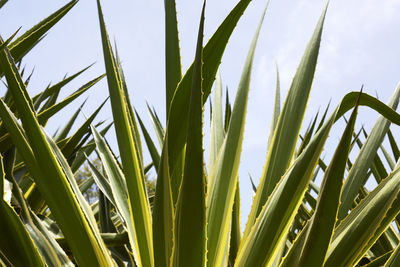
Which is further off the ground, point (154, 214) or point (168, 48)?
point (168, 48)

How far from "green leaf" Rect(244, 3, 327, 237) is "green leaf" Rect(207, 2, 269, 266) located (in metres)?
0.06

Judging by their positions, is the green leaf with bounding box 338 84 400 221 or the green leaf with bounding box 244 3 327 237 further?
the green leaf with bounding box 338 84 400 221

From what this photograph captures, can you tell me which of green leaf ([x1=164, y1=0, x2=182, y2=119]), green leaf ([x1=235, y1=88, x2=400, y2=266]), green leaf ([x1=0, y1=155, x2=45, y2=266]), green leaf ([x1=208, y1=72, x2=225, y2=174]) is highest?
green leaf ([x1=164, y1=0, x2=182, y2=119])

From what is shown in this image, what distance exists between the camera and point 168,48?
0.86m

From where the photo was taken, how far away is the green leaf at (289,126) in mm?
863

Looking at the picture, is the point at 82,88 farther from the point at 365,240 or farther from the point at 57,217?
the point at 365,240

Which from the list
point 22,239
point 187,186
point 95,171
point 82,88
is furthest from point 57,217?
point 82,88

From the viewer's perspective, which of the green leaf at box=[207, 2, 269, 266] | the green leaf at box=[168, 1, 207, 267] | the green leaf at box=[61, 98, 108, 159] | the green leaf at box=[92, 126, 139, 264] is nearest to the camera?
the green leaf at box=[168, 1, 207, 267]

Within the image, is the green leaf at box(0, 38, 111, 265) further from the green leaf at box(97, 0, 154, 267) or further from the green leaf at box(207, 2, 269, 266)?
the green leaf at box(207, 2, 269, 266)

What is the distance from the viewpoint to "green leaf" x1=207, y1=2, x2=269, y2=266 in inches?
31.6

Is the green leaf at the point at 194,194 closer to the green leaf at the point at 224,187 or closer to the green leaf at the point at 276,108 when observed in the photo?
the green leaf at the point at 224,187

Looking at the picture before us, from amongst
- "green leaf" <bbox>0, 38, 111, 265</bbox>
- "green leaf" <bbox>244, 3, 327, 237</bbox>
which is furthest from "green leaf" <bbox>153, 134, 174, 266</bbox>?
"green leaf" <bbox>244, 3, 327, 237</bbox>

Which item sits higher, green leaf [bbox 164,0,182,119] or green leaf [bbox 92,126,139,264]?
green leaf [bbox 164,0,182,119]

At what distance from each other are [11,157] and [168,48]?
1.79 feet
